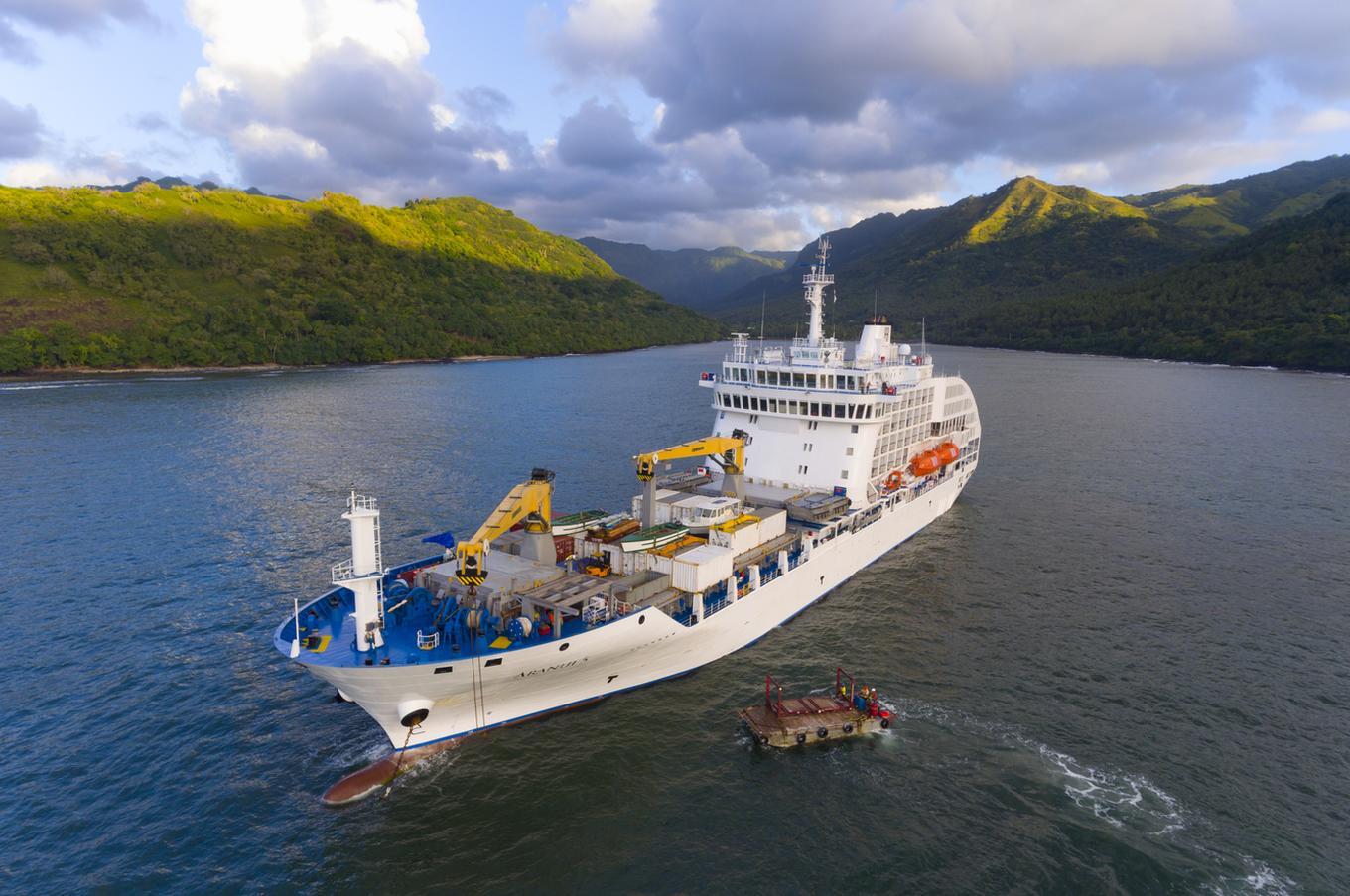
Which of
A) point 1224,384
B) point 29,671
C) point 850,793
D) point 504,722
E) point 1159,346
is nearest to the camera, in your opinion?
point 850,793

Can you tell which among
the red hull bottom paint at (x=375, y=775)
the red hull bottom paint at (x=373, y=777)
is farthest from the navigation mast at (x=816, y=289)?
the red hull bottom paint at (x=373, y=777)

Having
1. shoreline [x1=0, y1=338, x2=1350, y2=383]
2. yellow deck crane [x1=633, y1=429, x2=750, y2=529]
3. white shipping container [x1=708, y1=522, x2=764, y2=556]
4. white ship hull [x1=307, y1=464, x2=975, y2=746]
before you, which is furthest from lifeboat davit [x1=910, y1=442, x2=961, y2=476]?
shoreline [x1=0, y1=338, x2=1350, y2=383]

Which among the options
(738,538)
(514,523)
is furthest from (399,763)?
(738,538)

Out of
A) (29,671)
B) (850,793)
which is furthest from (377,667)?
(29,671)

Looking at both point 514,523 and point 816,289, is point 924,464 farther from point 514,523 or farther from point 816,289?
point 514,523

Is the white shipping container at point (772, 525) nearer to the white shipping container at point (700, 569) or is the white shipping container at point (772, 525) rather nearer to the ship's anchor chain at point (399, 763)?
the white shipping container at point (700, 569)

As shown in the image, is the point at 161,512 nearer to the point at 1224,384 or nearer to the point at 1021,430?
the point at 1021,430
